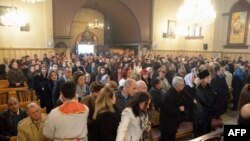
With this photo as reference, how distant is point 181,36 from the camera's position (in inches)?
810

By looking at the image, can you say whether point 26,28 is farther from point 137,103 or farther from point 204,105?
point 137,103

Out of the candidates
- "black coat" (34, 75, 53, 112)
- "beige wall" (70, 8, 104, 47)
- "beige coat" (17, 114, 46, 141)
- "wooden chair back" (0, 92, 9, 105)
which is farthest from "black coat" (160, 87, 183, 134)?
"beige wall" (70, 8, 104, 47)

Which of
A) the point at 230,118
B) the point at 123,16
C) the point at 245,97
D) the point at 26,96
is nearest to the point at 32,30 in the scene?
the point at 123,16

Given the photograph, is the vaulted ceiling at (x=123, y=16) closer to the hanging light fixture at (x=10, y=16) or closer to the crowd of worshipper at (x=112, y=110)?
the hanging light fixture at (x=10, y=16)

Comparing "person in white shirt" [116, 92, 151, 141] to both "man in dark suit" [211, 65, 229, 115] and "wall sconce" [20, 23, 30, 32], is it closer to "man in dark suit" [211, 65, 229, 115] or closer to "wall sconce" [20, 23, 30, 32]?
"man in dark suit" [211, 65, 229, 115]

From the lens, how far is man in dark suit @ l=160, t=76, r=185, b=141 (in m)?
4.36

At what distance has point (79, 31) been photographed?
64.3 ft

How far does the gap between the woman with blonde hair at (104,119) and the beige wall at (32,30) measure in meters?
12.6

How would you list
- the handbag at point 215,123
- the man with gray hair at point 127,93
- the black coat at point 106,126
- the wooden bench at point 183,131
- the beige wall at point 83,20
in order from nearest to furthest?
the black coat at point 106,126 → the man with gray hair at point 127,93 → the wooden bench at point 183,131 → the handbag at point 215,123 → the beige wall at point 83,20

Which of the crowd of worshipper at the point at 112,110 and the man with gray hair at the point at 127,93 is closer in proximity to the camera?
the crowd of worshipper at the point at 112,110

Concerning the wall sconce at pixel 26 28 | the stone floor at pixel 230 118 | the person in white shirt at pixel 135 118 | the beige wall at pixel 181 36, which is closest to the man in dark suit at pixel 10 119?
the person in white shirt at pixel 135 118

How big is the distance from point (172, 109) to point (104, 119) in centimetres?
179

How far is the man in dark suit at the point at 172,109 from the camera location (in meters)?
4.36

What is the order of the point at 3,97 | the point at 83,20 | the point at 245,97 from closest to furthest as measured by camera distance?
the point at 245,97 → the point at 3,97 → the point at 83,20
